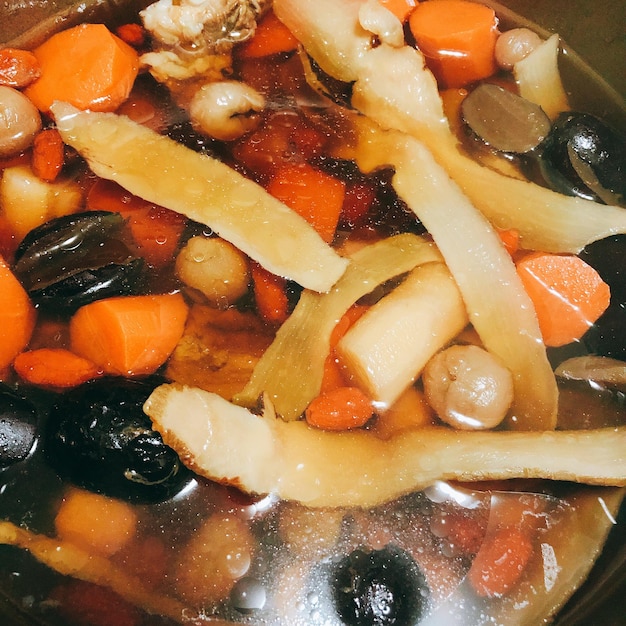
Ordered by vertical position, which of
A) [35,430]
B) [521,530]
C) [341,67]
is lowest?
[521,530]

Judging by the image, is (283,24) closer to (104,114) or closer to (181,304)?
(104,114)

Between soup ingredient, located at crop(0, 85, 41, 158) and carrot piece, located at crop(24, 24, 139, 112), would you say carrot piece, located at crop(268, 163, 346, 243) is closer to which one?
carrot piece, located at crop(24, 24, 139, 112)

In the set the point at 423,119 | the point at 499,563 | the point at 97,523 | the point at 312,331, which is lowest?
the point at 499,563

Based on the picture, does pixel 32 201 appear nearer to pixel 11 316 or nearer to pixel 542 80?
pixel 11 316

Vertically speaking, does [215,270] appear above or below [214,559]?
above

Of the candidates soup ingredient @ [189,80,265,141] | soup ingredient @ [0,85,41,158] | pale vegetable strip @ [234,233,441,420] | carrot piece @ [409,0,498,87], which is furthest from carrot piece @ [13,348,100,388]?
carrot piece @ [409,0,498,87]

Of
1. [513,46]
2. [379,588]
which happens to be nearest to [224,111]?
[513,46]

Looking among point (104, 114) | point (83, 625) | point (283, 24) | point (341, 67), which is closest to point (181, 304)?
point (104, 114)
